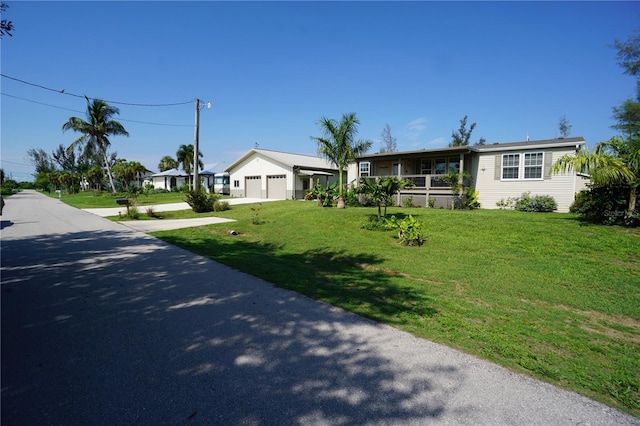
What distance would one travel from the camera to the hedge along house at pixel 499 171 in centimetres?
1482

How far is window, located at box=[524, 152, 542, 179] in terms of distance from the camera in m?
15.4

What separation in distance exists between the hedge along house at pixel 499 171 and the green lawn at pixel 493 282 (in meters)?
5.66

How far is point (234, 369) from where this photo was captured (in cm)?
279

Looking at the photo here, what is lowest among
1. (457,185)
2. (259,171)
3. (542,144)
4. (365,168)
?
(457,185)

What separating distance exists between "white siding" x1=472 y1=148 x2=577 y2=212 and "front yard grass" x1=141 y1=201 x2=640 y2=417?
5.31m

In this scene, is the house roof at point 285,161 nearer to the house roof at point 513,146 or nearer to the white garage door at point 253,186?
the white garage door at point 253,186

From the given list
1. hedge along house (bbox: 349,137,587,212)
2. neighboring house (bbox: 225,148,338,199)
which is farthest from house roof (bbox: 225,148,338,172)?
hedge along house (bbox: 349,137,587,212)

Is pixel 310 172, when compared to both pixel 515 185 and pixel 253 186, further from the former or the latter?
pixel 515 185

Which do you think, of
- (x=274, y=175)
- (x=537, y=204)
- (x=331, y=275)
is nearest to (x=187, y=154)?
(x=274, y=175)

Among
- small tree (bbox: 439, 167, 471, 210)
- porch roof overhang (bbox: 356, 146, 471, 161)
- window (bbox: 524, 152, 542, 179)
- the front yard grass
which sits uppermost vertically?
→ porch roof overhang (bbox: 356, 146, 471, 161)

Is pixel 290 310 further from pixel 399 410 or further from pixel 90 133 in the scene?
pixel 90 133

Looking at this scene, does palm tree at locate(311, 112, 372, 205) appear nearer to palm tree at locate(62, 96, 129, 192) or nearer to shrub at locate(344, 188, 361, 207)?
shrub at locate(344, 188, 361, 207)

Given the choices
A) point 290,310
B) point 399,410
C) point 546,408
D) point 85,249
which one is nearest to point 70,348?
point 290,310

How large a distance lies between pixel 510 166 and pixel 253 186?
73.4ft
